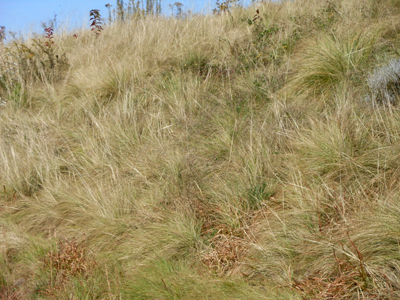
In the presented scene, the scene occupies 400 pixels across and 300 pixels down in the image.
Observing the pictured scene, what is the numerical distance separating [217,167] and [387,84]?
213 centimetres

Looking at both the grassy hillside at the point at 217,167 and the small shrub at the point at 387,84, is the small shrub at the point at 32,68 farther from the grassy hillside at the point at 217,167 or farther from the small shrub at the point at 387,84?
the small shrub at the point at 387,84

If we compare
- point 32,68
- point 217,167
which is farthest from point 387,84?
point 32,68

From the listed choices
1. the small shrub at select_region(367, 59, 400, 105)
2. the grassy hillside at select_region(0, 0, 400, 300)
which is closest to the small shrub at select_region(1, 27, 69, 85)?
the grassy hillside at select_region(0, 0, 400, 300)

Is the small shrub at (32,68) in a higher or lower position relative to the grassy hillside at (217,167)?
higher

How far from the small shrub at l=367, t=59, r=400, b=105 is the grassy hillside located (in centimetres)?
2

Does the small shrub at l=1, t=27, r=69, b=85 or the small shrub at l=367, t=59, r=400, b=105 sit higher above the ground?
the small shrub at l=1, t=27, r=69, b=85

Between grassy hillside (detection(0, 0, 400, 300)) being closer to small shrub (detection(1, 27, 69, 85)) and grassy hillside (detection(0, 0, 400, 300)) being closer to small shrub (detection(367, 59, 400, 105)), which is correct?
small shrub (detection(367, 59, 400, 105))

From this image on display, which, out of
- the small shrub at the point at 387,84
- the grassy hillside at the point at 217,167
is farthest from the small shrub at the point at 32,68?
the small shrub at the point at 387,84

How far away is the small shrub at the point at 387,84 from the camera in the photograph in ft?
13.9

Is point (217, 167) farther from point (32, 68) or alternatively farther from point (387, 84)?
point (32, 68)

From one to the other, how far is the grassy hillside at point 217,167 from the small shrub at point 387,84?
0.07 feet

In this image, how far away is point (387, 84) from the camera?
435cm

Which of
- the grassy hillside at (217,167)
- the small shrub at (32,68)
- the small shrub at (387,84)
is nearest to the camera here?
the grassy hillside at (217,167)

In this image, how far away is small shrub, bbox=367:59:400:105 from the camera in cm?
425
